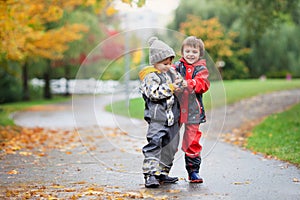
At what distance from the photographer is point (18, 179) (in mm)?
7004

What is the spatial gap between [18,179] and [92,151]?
3.01 meters

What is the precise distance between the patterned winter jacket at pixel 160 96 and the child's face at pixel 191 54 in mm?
241

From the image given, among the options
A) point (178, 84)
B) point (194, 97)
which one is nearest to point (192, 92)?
point (194, 97)

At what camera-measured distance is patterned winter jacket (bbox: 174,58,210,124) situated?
6.24 meters

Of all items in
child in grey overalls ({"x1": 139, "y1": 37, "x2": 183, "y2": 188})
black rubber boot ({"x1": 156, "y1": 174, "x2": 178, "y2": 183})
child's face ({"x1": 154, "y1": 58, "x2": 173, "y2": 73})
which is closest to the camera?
child in grey overalls ({"x1": 139, "y1": 37, "x2": 183, "y2": 188})

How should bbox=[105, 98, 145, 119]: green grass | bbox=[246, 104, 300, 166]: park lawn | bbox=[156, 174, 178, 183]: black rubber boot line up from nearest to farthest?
bbox=[156, 174, 178, 183]: black rubber boot
bbox=[105, 98, 145, 119]: green grass
bbox=[246, 104, 300, 166]: park lawn

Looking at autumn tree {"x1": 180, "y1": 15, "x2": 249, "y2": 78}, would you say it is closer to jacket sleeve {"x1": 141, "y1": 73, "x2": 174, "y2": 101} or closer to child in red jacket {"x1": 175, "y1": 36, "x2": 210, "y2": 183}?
→ child in red jacket {"x1": 175, "y1": 36, "x2": 210, "y2": 183}

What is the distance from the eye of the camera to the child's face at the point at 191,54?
6328mm

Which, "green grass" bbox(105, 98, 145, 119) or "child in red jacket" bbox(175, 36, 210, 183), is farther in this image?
"green grass" bbox(105, 98, 145, 119)

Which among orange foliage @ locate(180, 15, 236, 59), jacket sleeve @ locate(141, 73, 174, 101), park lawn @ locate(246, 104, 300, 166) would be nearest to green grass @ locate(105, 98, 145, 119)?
jacket sleeve @ locate(141, 73, 174, 101)

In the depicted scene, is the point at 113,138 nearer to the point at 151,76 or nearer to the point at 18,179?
the point at 18,179

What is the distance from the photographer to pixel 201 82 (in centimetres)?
620

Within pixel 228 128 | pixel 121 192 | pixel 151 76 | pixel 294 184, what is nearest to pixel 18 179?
pixel 121 192

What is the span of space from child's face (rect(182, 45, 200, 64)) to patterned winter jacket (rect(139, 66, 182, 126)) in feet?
0.79
